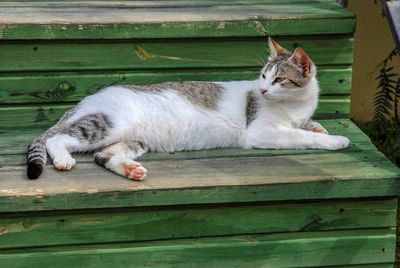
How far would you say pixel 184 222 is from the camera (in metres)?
2.96

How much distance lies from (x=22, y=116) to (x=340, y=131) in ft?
4.90

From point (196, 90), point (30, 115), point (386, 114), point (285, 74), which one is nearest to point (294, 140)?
point (285, 74)

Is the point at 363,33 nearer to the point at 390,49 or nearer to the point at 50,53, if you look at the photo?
the point at 390,49

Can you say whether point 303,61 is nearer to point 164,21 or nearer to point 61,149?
point 164,21

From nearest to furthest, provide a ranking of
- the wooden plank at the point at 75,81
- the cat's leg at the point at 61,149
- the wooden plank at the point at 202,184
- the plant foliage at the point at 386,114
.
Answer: the wooden plank at the point at 202,184
the cat's leg at the point at 61,149
the wooden plank at the point at 75,81
the plant foliage at the point at 386,114

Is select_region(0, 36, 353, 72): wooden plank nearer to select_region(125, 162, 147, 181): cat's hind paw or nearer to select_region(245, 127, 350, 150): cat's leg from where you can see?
select_region(245, 127, 350, 150): cat's leg

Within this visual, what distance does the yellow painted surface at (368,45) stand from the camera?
4.95 meters

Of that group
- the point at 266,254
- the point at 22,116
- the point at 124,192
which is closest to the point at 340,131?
the point at 266,254

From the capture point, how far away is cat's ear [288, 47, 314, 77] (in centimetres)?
335

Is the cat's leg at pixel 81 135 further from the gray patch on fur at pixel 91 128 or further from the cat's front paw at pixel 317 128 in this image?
the cat's front paw at pixel 317 128

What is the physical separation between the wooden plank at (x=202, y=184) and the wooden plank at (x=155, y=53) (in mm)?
653

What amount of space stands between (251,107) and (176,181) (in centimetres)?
75

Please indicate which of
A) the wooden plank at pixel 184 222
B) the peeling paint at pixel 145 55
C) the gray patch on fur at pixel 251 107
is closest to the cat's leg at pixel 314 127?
the gray patch on fur at pixel 251 107

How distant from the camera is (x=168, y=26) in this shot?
11.7 feet
